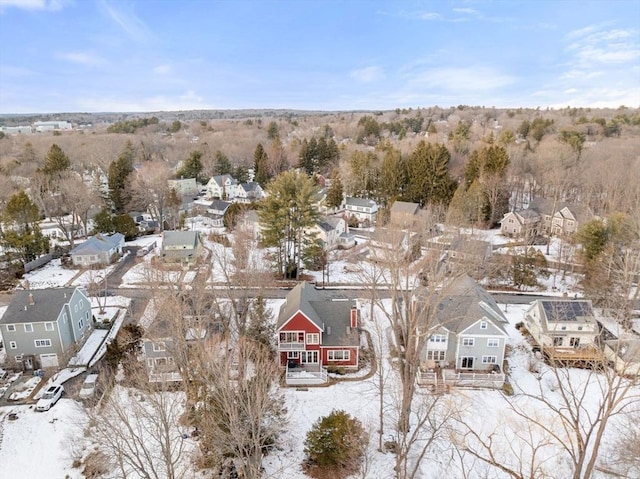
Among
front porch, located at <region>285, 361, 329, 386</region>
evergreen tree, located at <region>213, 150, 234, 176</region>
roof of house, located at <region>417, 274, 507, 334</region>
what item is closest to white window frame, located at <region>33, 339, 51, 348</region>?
front porch, located at <region>285, 361, 329, 386</region>

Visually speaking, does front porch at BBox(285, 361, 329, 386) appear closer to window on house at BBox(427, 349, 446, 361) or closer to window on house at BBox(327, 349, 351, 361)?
window on house at BBox(327, 349, 351, 361)

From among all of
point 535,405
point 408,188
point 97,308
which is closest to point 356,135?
point 408,188

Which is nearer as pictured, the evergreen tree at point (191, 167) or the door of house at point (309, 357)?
the door of house at point (309, 357)

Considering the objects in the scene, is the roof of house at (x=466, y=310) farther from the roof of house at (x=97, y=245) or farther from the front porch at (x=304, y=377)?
the roof of house at (x=97, y=245)

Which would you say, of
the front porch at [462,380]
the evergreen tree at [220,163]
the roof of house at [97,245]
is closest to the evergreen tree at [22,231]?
the roof of house at [97,245]

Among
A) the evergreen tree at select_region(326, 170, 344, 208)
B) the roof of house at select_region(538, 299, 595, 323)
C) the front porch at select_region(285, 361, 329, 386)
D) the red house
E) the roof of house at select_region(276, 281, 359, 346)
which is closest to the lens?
the front porch at select_region(285, 361, 329, 386)

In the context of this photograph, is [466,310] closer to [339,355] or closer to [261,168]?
[339,355]
